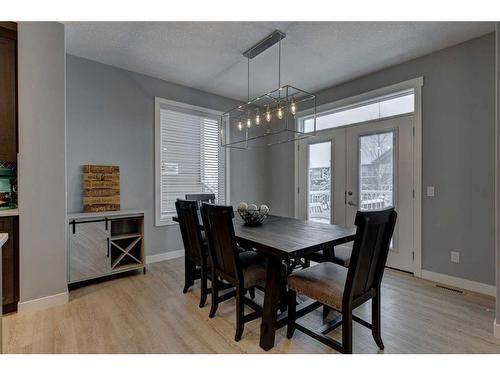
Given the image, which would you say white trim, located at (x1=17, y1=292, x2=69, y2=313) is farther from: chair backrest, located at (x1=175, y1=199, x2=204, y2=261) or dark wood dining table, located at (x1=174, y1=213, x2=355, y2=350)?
dark wood dining table, located at (x1=174, y1=213, x2=355, y2=350)

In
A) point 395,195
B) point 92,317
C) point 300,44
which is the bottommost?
point 92,317

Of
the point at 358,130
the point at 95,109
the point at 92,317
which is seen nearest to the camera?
the point at 92,317

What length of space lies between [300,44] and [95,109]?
8.52 ft

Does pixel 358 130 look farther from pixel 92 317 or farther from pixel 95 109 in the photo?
pixel 92 317

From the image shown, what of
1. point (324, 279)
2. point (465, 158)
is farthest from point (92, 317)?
point (465, 158)

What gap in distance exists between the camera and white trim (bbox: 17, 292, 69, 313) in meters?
2.28

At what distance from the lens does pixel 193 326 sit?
2.07 m

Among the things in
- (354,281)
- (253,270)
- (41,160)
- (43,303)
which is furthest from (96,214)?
(354,281)

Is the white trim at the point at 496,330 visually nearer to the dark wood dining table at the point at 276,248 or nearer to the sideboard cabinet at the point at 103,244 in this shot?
the dark wood dining table at the point at 276,248

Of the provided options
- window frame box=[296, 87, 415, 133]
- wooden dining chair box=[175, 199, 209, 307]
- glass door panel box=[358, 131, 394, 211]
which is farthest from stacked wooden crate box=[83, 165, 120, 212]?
glass door panel box=[358, 131, 394, 211]

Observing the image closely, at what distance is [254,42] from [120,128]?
6.70ft

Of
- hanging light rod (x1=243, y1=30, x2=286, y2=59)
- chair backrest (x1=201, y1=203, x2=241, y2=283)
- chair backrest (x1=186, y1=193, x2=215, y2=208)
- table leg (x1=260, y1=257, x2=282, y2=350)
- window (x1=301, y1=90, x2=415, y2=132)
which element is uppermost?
hanging light rod (x1=243, y1=30, x2=286, y2=59)

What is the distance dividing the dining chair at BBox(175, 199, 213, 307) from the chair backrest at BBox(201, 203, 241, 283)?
0.88 feet
